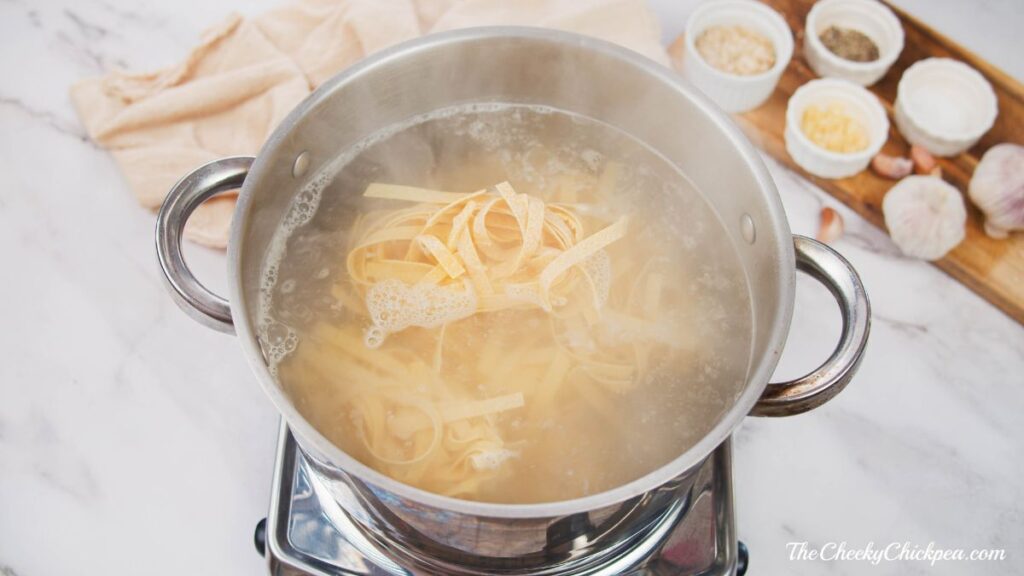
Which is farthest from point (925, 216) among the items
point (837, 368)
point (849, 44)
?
point (837, 368)

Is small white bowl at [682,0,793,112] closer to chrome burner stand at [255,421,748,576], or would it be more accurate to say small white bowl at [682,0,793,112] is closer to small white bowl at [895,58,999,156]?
small white bowl at [895,58,999,156]

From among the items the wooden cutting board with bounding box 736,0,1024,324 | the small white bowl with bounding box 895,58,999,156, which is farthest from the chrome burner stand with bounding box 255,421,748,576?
the small white bowl with bounding box 895,58,999,156

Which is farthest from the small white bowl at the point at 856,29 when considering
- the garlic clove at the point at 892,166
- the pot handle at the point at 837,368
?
the pot handle at the point at 837,368

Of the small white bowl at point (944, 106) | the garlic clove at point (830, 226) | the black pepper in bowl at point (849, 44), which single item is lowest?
the garlic clove at point (830, 226)

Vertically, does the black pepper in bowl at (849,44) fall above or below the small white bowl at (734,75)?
below

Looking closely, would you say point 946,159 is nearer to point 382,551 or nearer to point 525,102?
point 525,102

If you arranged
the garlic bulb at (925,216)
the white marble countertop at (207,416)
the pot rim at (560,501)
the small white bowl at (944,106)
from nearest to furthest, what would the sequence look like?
1. the pot rim at (560,501)
2. the white marble countertop at (207,416)
3. the garlic bulb at (925,216)
4. the small white bowl at (944,106)

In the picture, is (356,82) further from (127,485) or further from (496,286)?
(127,485)

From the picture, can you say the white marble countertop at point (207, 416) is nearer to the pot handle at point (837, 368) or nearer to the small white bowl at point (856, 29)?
the small white bowl at point (856, 29)
